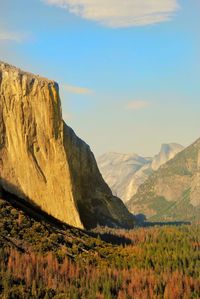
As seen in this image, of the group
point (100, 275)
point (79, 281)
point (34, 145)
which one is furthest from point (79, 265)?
point (34, 145)

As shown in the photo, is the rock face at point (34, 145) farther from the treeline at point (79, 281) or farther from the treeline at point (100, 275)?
the treeline at point (79, 281)

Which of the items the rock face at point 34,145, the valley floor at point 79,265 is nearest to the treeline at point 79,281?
the valley floor at point 79,265

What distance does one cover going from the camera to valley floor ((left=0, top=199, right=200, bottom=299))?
118294 mm

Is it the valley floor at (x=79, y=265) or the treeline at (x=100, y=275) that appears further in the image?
the valley floor at (x=79, y=265)

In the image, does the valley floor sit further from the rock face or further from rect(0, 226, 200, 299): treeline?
the rock face

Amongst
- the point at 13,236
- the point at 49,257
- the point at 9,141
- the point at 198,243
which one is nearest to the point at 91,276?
the point at 49,257

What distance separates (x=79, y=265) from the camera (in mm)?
135000

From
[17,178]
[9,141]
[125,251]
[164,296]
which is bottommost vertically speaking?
[164,296]

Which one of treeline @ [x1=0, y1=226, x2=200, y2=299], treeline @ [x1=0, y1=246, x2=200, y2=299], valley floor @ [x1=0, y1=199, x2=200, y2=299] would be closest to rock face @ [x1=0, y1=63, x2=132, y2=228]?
valley floor @ [x1=0, y1=199, x2=200, y2=299]

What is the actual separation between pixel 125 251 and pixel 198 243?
139 feet

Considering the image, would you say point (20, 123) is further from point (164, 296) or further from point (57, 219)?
point (164, 296)

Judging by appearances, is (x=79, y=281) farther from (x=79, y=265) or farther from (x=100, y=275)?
(x=79, y=265)

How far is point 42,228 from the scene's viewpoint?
145625mm

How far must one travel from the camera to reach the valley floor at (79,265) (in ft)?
388
